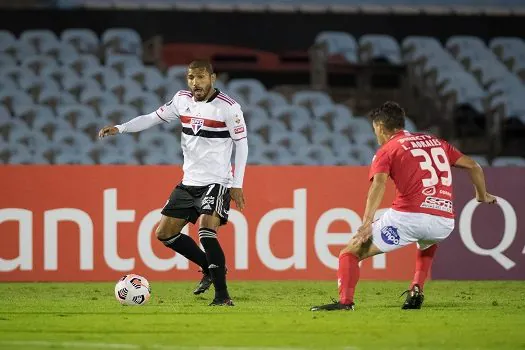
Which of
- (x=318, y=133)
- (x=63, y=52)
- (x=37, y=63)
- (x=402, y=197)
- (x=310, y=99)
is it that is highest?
(x=63, y=52)

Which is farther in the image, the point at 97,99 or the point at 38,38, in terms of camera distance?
the point at 38,38


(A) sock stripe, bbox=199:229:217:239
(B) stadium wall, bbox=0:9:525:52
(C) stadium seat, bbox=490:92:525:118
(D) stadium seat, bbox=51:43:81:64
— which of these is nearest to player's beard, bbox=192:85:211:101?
(A) sock stripe, bbox=199:229:217:239

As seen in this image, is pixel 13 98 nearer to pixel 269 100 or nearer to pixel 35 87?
pixel 35 87

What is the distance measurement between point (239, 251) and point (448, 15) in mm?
8729

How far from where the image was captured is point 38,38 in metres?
17.9

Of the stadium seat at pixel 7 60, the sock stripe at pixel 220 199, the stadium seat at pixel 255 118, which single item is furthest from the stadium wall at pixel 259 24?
the sock stripe at pixel 220 199

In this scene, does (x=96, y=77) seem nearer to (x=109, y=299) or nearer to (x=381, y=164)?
(x=109, y=299)

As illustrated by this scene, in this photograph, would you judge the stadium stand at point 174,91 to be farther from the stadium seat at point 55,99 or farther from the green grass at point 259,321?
the green grass at point 259,321

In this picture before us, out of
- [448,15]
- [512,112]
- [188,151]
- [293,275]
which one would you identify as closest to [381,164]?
[188,151]

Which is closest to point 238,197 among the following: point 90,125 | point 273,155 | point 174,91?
point 273,155

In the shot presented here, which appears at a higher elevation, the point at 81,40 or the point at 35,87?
the point at 81,40

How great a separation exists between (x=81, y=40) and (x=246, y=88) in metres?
2.69

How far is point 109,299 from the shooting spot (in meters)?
10.4

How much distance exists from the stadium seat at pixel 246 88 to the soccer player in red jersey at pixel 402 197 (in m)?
8.30
